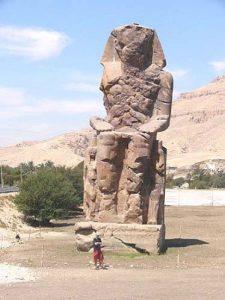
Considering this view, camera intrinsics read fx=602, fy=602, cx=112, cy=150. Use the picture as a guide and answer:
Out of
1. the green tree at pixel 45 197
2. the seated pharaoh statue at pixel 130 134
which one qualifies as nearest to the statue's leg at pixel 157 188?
the seated pharaoh statue at pixel 130 134

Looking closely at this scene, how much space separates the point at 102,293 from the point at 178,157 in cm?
12904

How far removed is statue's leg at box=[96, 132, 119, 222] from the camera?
44.6 ft

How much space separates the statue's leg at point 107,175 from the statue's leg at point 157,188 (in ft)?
2.90

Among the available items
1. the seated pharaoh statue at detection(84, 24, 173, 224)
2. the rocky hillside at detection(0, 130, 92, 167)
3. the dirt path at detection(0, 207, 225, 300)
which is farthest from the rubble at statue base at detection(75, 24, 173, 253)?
the rocky hillside at detection(0, 130, 92, 167)

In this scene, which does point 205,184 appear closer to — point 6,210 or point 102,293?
point 6,210

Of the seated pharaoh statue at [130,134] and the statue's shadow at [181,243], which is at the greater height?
the seated pharaoh statue at [130,134]

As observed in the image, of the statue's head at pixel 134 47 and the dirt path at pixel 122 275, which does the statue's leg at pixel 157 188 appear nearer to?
the dirt path at pixel 122 275

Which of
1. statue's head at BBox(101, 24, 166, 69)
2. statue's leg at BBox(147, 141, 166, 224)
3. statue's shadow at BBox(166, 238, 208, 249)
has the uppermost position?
statue's head at BBox(101, 24, 166, 69)

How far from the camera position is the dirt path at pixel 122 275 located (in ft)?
29.3

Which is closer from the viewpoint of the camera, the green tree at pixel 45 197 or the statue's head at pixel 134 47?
the statue's head at pixel 134 47

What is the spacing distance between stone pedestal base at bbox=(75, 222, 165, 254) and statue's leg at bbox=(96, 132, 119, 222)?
393 mm

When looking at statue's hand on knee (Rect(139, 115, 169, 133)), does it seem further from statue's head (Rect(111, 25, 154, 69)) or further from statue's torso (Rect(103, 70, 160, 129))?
statue's head (Rect(111, 25, 154, 69))

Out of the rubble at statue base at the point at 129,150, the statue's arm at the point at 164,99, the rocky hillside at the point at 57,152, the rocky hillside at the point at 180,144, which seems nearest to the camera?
the rubble at statue base at the point at 129,150

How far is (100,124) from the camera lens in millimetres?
14148
